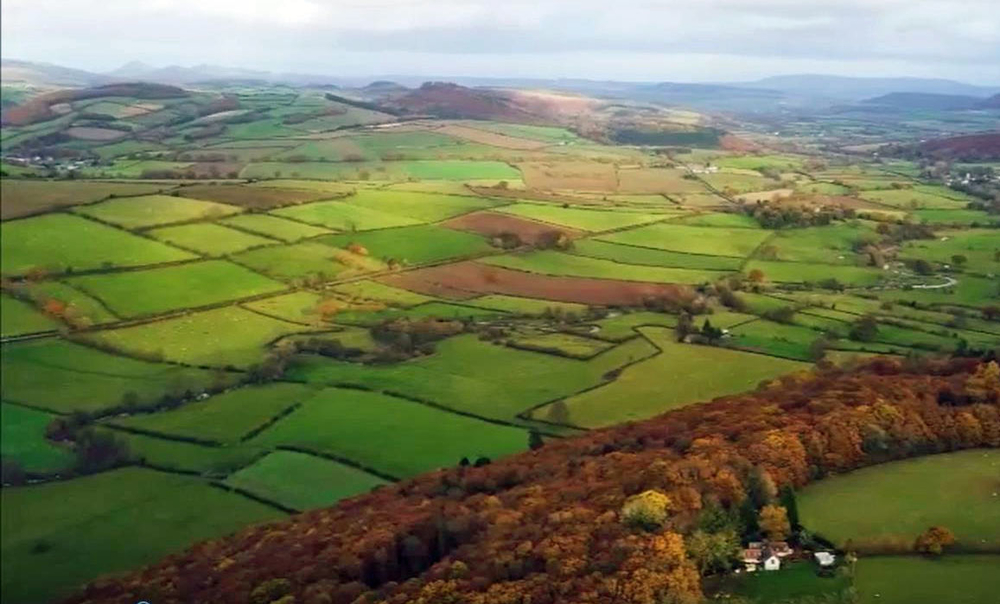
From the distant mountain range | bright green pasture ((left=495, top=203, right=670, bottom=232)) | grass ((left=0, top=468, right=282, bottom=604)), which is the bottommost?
grass ((left=0, top=468, right=282, bottom=604))

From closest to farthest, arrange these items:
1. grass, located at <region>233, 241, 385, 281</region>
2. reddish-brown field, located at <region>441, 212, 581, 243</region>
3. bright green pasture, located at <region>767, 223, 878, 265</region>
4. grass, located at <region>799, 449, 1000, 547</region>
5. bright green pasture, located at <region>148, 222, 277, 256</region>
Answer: grass, located at <region>799, 449, 1000, 547</region>
bright green pasture, located at <region>767, 223, 878, 265</region>
bright green pasture, located at <region>148, 222, 277, 256</region>
grass, located at <region>233, 241, 385, 281</region>
reddish-brown field, located at <region>441, 212, 581, 243</region>

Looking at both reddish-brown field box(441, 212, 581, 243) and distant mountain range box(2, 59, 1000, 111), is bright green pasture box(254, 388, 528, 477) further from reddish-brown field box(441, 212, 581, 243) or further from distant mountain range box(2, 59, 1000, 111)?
reddish-brown field box(441, 212, 581, 243)

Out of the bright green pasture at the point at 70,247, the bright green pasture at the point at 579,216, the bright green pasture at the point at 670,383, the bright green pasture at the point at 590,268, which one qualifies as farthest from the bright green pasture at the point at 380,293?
the bright green pasture at the point at 579,216

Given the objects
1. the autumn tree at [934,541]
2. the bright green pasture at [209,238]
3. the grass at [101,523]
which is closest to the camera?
the autumn tree at [934,541]

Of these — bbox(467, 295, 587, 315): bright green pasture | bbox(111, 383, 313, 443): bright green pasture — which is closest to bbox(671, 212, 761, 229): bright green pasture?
bbox(467, 295, 587, 315): bright green pasture

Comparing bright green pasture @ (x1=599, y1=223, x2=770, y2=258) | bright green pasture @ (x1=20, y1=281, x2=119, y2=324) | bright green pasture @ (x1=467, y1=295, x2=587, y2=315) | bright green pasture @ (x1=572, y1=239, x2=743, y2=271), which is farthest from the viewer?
bright green pasture @ (x1=599, y1=223, x2=770, y2=258)

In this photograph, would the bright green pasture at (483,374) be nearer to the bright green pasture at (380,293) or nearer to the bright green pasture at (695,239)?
the bright green pasture at (380,293)

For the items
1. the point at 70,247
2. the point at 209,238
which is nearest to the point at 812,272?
the point at 209,238

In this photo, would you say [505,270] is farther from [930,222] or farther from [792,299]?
[930,222]
